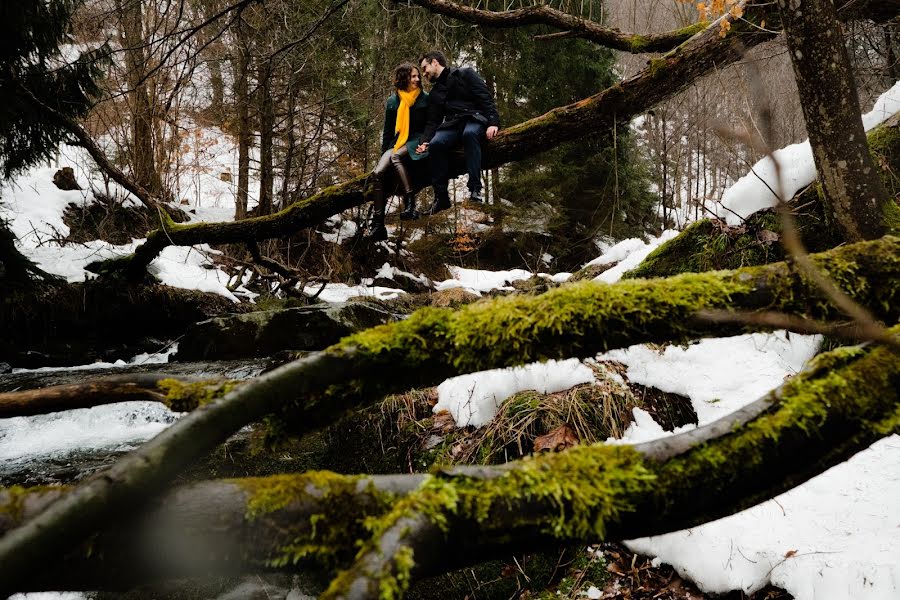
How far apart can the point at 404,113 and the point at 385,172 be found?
1.00 m

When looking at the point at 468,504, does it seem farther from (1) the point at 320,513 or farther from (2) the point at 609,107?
(2) the point at 609,107

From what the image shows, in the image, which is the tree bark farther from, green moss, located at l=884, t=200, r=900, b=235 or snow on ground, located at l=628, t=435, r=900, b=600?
snow on ground, located at l=628, t=435, r=900, b=600

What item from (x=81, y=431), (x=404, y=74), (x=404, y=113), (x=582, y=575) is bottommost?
(x=582, y=575)

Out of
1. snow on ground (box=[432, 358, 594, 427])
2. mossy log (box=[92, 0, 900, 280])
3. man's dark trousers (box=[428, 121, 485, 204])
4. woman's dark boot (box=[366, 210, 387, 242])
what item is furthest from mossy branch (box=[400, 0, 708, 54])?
snow on ground (box=[432, 358, 594, 427])

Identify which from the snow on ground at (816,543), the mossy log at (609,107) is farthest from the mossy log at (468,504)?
the mossy log at (609,107)

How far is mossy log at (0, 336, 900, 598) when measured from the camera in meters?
1.01

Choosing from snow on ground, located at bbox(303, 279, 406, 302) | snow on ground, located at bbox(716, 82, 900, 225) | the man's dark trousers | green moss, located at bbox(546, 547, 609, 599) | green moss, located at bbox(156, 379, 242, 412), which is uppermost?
the man's dark trousers

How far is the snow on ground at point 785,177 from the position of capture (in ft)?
13.9

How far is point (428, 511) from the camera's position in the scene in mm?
997

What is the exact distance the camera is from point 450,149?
589 centimetres

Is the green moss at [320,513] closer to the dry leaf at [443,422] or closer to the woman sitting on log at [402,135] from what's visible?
the dry leaf at [443,422]

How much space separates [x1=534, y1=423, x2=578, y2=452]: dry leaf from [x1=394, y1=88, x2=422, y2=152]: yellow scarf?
4.16m

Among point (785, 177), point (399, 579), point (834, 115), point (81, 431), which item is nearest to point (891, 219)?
point (834, 115)

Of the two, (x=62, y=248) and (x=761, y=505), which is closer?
(x=761, y=505)
